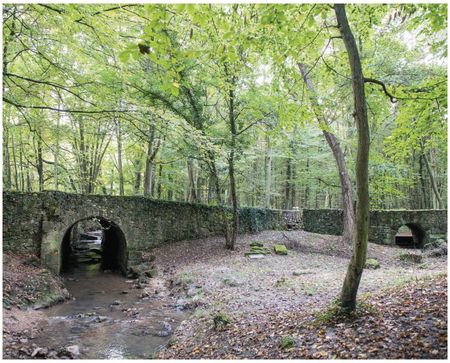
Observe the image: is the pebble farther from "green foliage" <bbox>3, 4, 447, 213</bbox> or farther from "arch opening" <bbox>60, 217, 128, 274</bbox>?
"arch opening" <bbox>60, 217, 128, 274</bbox>

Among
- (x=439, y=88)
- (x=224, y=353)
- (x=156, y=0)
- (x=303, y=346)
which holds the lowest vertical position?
(x=224, y=353)

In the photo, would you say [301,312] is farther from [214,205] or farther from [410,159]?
[410,159]

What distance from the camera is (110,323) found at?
7297 mm

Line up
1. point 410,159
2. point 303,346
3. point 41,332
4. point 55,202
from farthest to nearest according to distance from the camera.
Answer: point 410,159
point 55,202
point 41,332
point 303,346

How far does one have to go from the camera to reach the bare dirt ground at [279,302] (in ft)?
13.1

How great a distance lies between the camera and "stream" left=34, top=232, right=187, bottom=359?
5.93m

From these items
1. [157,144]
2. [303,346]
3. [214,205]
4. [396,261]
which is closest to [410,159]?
[396,261]

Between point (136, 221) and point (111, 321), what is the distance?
645 centimetres

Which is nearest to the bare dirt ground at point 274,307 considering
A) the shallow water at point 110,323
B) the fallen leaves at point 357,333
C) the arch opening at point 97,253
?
the fallen leaves at point 357,333

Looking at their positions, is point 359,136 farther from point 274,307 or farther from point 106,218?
point 106,218

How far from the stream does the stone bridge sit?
6.52 ft

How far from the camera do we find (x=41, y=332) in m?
6.47

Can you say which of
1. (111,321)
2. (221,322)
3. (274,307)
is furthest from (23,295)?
(274,307)

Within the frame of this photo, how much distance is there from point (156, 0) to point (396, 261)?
1291 cm
